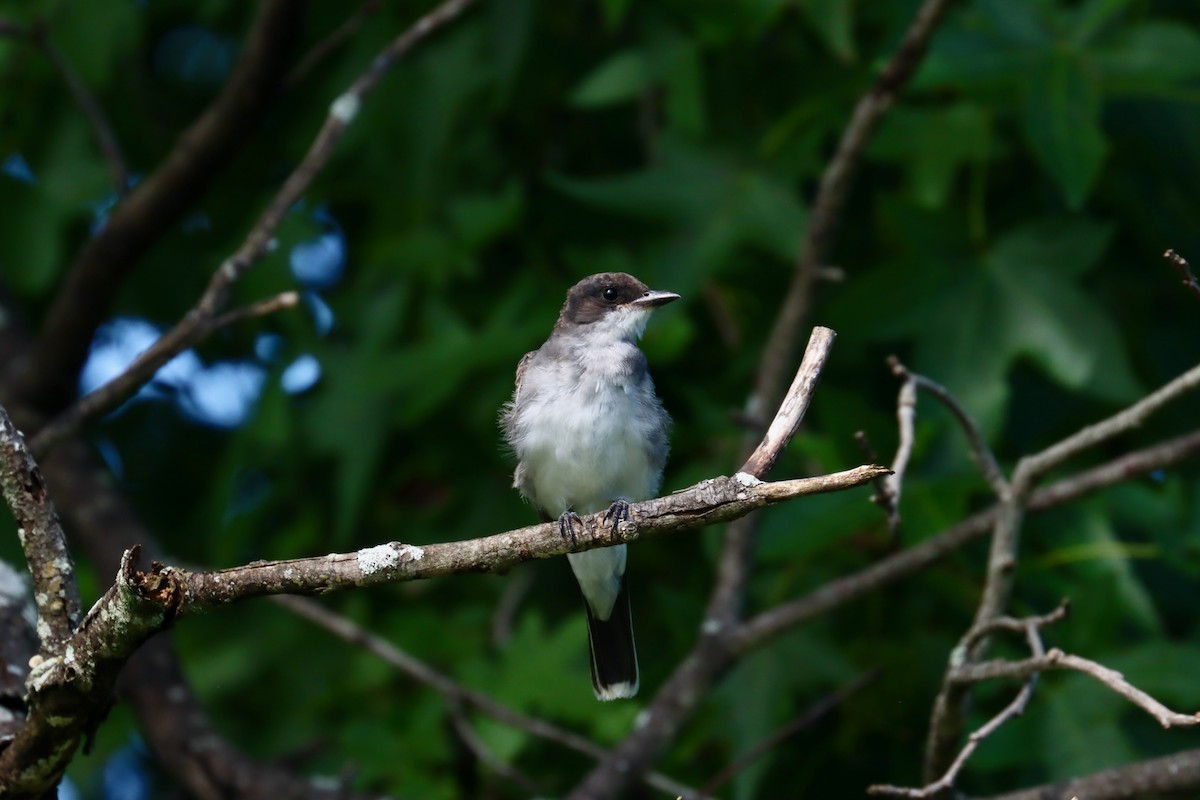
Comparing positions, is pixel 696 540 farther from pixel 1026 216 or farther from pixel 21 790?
pixel 21 790

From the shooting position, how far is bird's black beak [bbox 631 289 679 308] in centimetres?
488

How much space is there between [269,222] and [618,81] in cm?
161

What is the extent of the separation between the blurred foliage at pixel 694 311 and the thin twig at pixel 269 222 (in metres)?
0.65

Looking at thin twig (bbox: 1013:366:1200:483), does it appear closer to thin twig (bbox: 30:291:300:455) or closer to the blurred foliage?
the blurred foliage

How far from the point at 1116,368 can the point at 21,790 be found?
3874 millimetres

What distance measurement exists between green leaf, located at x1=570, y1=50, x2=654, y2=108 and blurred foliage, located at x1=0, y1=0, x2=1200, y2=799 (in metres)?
0.03

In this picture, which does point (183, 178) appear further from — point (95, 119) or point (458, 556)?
point (458, 556)

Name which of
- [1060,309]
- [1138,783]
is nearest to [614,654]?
[1138,783]

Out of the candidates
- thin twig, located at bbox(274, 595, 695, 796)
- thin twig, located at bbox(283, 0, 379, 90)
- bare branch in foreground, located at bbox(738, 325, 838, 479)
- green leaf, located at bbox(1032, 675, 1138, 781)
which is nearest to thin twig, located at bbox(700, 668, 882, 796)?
thin twig, located at bbox(274, 595, 695, 796)

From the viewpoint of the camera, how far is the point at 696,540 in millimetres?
6359

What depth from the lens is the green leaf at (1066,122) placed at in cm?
491

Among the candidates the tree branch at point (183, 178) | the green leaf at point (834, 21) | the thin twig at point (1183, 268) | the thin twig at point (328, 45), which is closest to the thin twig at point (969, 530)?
the thin twig at point (1183, 268)

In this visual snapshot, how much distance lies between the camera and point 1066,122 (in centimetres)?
493

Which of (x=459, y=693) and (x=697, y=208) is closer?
(x=459, y=693)
